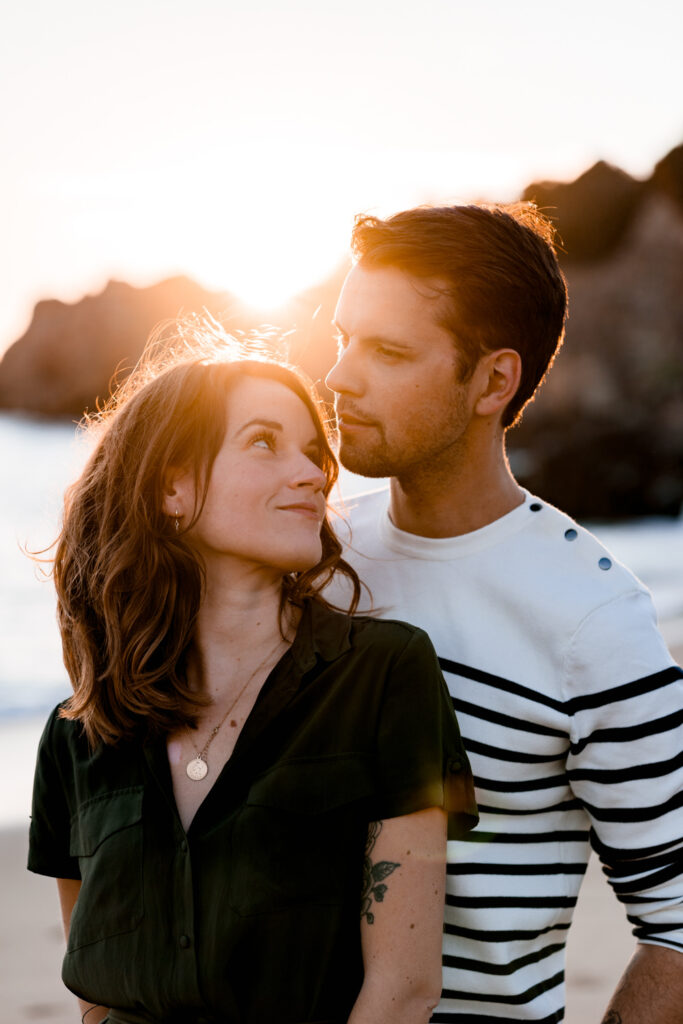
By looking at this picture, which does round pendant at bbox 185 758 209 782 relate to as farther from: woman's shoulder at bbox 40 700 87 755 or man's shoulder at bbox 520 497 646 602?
man's shoulder at bbox 520 497 646 602

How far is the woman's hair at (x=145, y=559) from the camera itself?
225 centimetres

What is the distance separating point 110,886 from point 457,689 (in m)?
0.87

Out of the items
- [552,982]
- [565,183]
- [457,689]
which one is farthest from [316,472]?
[565,183]

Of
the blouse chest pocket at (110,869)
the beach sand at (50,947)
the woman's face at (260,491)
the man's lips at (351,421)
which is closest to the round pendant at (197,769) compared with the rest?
the blouse chest pocket at (110,869)

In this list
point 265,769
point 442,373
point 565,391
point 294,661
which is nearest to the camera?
point 265,769

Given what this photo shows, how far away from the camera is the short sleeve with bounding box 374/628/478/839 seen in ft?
6.46

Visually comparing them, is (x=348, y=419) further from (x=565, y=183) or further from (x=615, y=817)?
(x=565, y=183)

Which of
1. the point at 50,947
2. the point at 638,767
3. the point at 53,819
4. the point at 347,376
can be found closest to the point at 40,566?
the point at 53,819

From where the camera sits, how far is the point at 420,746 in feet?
6.53

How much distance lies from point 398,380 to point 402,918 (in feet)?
4.12

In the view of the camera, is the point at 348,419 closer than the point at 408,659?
No

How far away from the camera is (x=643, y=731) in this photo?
2.25 m

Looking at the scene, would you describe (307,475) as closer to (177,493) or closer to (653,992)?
(177,493)

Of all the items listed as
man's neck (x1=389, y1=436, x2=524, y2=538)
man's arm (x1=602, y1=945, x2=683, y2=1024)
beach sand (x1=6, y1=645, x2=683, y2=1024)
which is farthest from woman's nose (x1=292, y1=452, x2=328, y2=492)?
beach sand (x1=6, y1=645, x2=683, y2=1024)
